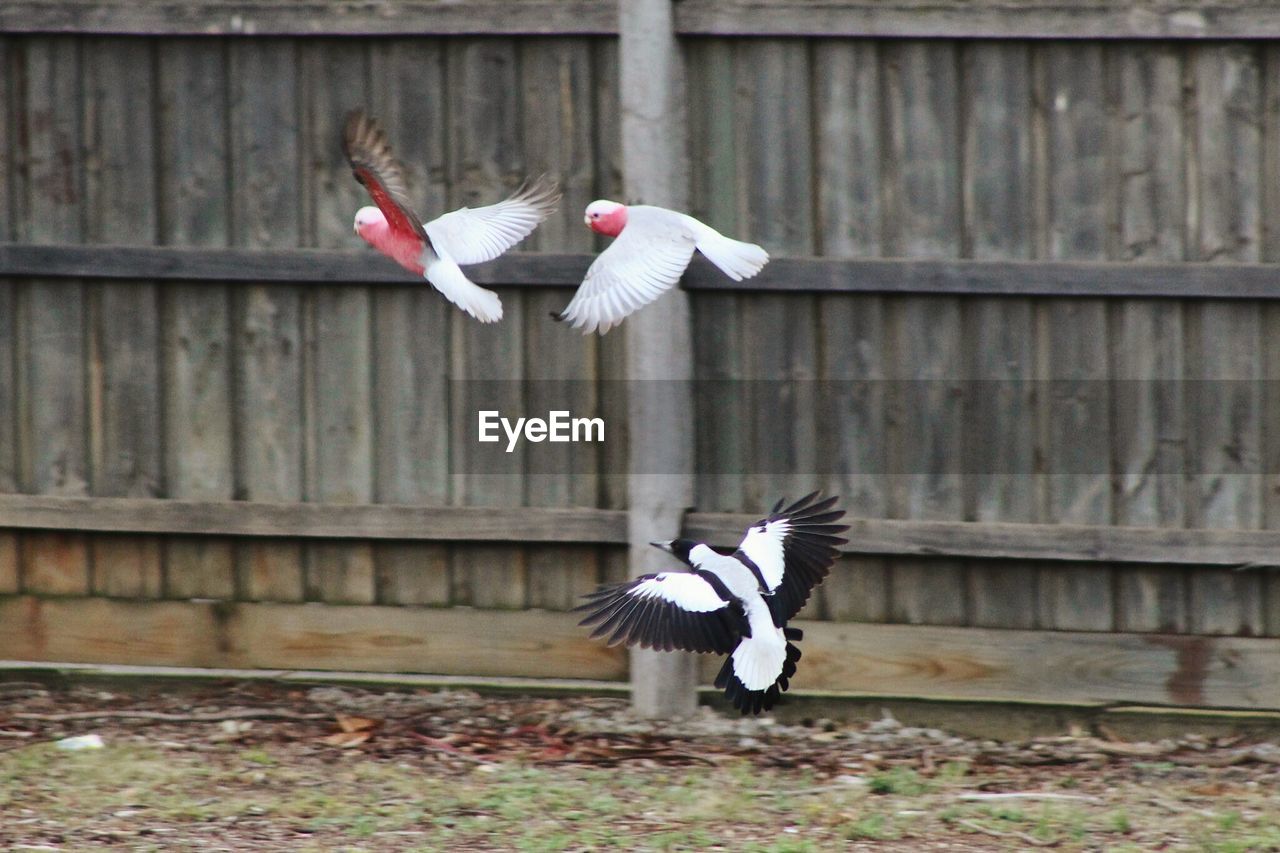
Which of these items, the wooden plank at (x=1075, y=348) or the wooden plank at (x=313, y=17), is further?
the wooden plank at (x=313, y=17)

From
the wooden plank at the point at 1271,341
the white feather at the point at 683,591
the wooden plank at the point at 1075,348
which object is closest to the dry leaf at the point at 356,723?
the white feather at the point at 683,591

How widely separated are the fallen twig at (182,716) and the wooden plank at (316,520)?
588 mm

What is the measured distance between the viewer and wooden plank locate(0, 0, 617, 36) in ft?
19.4

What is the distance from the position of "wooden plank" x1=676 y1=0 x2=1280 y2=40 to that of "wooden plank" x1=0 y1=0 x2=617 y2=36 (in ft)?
1.24

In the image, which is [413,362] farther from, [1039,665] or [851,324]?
[1039,665]

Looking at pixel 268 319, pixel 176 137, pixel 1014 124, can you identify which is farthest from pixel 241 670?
pixel 1014 124

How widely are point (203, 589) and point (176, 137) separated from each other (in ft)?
4.96

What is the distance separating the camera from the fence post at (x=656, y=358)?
19.1 ft

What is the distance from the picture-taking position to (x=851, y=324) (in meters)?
5.91

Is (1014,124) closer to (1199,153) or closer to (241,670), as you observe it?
(1199,153)

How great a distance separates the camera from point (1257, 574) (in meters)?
5.77

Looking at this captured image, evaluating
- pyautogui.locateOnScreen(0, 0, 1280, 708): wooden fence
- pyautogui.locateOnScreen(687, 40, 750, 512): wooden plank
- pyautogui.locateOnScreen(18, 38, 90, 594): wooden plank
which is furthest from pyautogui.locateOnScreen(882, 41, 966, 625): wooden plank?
pyautogui.locateOnScreen(18, 38, 90, 594): wooden plank

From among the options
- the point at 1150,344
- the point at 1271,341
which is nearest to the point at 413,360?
the point at 1150,344

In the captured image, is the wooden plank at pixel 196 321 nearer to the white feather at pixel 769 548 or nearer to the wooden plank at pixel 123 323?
the wooden plank at pixel 123 323
